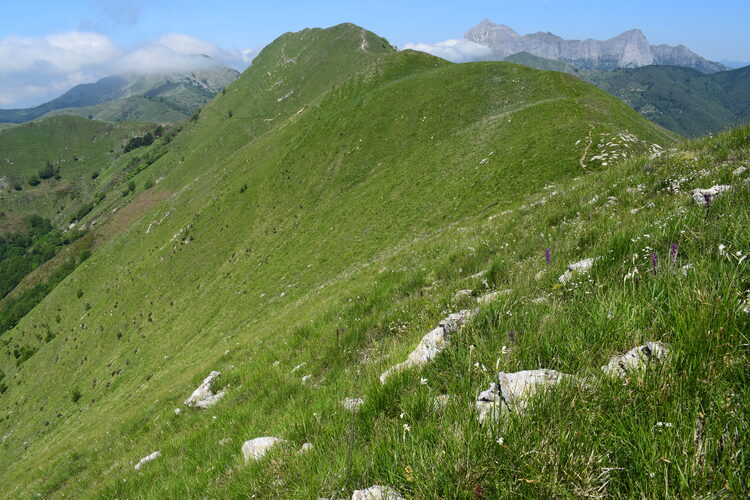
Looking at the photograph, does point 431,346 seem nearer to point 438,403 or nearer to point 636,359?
point 438,403

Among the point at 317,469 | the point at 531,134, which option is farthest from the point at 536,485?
the point at 531,134

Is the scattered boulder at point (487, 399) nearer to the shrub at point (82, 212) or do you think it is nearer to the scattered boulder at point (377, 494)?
the scattered boulder at point (377, 494)

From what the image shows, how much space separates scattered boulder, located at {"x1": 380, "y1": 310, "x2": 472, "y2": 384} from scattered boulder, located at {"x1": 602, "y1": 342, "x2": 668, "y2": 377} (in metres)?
1.84

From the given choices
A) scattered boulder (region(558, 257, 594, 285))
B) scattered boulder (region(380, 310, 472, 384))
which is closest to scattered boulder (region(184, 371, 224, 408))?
scattered boulder (region(380, 310, 472, 384))

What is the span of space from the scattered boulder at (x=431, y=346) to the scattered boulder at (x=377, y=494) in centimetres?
164

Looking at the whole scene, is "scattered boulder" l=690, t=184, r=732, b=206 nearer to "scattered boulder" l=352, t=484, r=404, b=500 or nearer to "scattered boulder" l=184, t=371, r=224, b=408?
"scattered boulder" l=352, t=484, r=404, b=500

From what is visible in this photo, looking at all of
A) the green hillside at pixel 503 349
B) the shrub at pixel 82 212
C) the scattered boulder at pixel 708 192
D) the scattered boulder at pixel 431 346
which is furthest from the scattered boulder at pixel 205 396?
the shrub at pixel 82 212

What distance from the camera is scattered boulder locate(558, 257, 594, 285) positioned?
4.83 metres

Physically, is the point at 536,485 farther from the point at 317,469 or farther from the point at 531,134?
the point at 531,134

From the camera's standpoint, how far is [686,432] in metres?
1.79

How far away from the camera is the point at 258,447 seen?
4.16 meters

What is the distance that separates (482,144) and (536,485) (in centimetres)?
3820

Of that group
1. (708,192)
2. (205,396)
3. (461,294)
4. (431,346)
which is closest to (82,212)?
(205,396)

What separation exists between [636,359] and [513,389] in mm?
918
